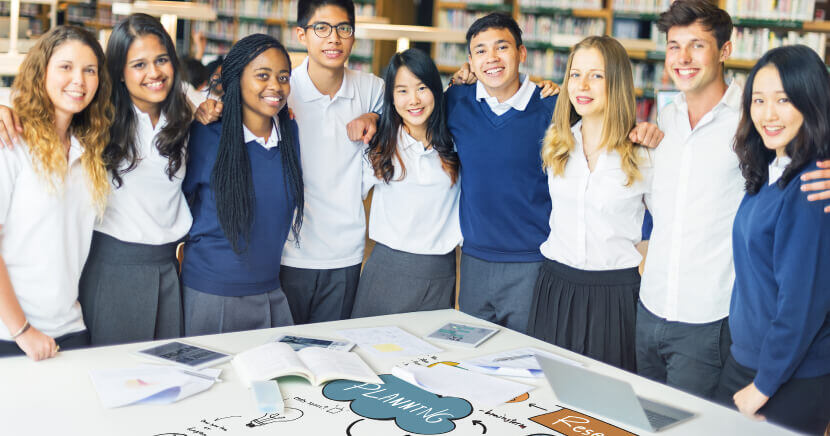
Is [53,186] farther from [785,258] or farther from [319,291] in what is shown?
[785,258]

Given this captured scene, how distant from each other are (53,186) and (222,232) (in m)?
0.56

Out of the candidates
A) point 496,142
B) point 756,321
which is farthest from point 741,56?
point 756,321

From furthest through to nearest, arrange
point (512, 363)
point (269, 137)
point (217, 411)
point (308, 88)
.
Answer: point (308, 88) → point (269, 137) → point (512, 363) → point (217, 411)

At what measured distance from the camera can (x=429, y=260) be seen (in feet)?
9.43

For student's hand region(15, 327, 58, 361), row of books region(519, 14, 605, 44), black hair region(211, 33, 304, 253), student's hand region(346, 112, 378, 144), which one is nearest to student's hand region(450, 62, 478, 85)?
student's hand region(346, 112, 378, 144)

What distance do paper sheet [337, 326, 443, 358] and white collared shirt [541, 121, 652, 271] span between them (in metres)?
0.63

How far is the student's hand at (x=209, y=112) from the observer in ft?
8.45

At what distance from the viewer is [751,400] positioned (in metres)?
1.94

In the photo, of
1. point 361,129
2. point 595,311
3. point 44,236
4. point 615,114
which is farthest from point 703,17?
point 44,236

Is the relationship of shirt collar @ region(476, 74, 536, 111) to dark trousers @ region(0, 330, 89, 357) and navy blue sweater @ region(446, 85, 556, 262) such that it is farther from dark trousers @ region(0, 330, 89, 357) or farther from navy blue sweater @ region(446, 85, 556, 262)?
dark trousers @ region(0, 330, 89, 357)

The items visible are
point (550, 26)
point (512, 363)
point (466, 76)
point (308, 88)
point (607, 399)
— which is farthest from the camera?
point (550, 26)

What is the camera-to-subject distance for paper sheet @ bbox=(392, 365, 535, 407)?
1883mm

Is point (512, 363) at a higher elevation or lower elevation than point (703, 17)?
lower

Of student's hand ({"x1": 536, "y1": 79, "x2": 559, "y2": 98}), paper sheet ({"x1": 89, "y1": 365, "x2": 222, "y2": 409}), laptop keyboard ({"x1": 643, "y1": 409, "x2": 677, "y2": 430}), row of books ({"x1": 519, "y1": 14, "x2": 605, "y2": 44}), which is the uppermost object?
row of books ({"x1": 519, "y1": 14, "x2": 605, "y2": 44})
